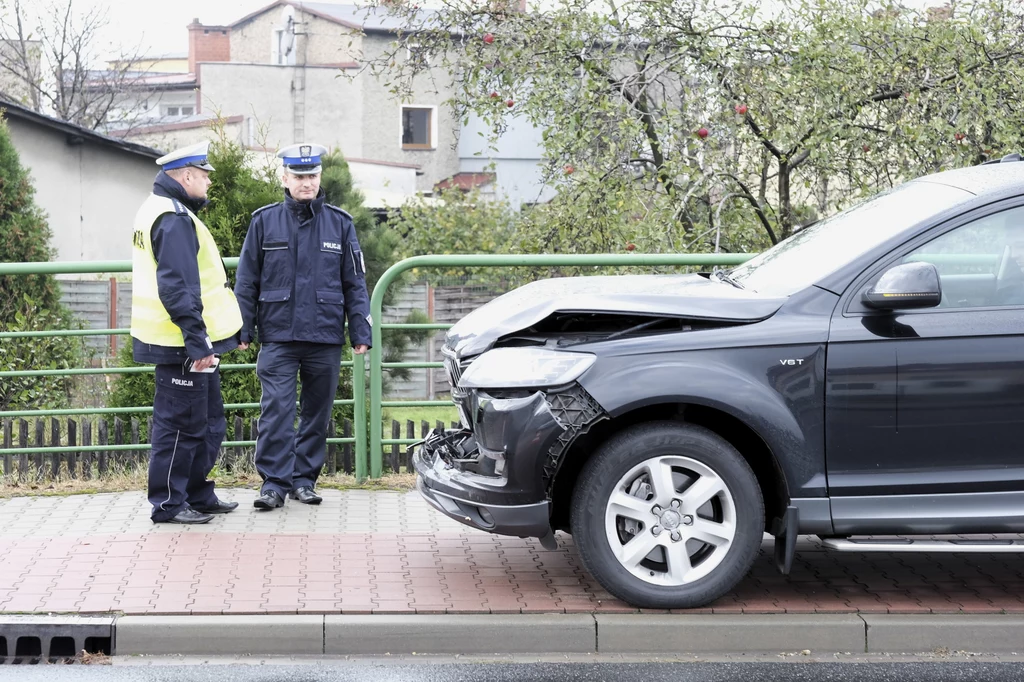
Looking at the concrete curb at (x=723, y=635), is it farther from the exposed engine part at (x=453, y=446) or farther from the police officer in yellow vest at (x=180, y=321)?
the police officer in yellow vest at (x=180, y=321)

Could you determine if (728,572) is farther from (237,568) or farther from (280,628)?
(237,568)

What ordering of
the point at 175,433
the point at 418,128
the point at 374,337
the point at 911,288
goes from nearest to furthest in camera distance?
the point at 911,288, the point at 175,433, the point at 374,337, the point at 418,128

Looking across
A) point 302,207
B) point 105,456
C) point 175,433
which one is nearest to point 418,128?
point 105,456

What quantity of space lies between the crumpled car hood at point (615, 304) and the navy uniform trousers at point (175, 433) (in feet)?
4.73

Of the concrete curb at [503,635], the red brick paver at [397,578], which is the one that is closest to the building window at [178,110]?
the red brick paver at [397,578]

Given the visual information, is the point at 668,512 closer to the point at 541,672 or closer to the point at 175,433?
the point at 541,672

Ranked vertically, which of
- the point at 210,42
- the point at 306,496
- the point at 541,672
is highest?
the point at 210,42

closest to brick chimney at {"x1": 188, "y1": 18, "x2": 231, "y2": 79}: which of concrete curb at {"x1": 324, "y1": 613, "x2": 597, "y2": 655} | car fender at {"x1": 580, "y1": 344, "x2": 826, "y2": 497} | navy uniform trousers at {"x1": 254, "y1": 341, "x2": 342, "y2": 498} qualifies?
navy uniform trousers at {"x1": 254, "y1": 341, "x2": 342, "y2": 498}

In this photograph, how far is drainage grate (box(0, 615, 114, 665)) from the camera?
16.7ft

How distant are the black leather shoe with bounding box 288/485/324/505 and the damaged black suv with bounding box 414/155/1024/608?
210cm

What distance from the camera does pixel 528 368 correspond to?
5305mm

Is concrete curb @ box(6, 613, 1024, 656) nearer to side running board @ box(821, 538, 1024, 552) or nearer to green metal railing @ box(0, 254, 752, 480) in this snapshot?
side running board @ box(821, 538, 1024, 552)

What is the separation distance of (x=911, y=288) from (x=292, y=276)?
3406mm

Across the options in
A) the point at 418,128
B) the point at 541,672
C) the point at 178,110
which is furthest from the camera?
the point at 178,110
